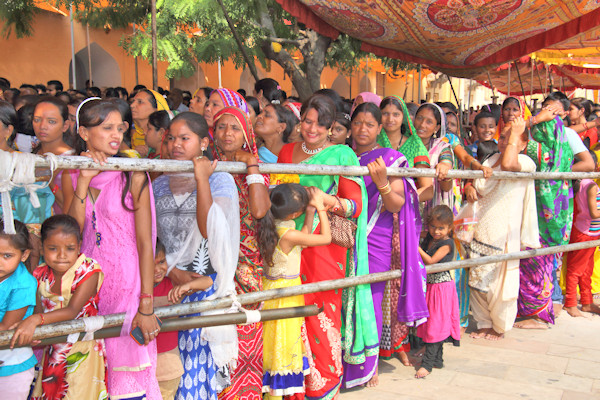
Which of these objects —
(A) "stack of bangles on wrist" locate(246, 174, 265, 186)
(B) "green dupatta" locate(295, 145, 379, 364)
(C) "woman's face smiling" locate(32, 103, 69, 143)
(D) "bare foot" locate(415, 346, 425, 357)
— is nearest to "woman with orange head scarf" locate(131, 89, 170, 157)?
(C) "woman's face smiling" locate(32, 103, 69, 143)

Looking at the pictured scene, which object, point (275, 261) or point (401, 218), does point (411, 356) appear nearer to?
point (401, 218)

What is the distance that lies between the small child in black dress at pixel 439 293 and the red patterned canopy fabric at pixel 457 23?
7.32 feet

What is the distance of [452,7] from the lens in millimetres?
5340

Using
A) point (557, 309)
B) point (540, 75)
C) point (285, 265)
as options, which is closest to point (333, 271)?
point (285, 265)

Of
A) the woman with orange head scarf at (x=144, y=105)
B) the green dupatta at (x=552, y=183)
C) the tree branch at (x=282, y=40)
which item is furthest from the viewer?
the tree branch at (x=282, y=40)

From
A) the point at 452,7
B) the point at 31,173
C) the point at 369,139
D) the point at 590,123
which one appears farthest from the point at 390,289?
the point at 590,123

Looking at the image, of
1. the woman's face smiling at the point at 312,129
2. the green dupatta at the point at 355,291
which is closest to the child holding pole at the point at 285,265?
the green dupatta at the point at 355,291

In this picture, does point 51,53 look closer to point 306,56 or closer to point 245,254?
point 306,56

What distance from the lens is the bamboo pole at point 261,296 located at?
228 centimetres

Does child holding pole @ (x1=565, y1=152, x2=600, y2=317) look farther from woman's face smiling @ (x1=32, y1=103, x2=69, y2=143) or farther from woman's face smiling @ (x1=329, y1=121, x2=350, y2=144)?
woman's face smiling @ (x1=32, y1=103, x2=69, y2=143)

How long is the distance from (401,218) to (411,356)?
1.18 metres

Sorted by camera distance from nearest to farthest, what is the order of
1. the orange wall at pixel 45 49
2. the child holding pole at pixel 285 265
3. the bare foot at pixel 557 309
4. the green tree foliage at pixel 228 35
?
Answer: the child holding pole at pixel 285 265, the bare foot at pixel 557 309, the green tree foliage at pixel 228 35, the orange wall at pixel 45 49

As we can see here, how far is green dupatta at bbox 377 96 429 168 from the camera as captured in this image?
4.07 metres

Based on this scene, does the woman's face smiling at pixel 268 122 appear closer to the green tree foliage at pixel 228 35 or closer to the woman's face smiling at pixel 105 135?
the woman's face smiling at pixel 105 135
